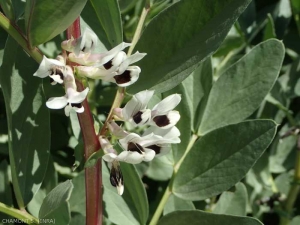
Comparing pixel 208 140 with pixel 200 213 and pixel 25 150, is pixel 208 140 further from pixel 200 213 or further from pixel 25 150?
pixel 25 150

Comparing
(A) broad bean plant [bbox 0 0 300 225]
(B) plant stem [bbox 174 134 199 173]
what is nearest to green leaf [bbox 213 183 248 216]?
(A) broad bean plant [bbox 0 0 300 225]

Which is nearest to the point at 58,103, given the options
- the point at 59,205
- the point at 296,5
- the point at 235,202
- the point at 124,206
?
the point at 59,205

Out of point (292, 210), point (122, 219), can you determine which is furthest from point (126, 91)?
point (292, 210)

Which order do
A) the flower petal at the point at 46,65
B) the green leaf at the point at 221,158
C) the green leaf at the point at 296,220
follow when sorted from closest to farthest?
1. the flower petal at the point at 46,65
2. the green leaf at the point at 221,158
3. the green leaf at the point at 296,220

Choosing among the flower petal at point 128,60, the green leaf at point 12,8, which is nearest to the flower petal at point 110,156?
the flower petal at point 128,60

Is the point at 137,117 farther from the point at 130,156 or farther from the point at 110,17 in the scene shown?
the point at 110,17

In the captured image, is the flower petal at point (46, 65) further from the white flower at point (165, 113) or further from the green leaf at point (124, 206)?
the green leaf at point (124, 206)
